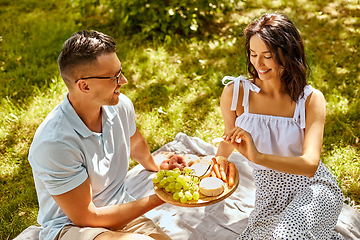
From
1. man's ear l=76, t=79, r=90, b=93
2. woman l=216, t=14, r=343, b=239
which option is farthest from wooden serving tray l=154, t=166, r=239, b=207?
man's ear l=76, t=79, r=90, b=93

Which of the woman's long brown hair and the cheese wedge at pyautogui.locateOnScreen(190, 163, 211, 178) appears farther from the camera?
the cheese wedge at pyautogui.locateOnScreen(190, 163, 211, 178)

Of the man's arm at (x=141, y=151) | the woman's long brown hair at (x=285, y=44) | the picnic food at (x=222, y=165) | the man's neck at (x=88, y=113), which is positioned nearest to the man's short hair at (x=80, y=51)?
the man's neck at (x=88, y=113)

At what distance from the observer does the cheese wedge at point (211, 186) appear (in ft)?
8.01

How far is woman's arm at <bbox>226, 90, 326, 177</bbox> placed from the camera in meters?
2.41

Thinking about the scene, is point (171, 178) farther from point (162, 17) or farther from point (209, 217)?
point (162, 17)

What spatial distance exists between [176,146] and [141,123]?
0.72 metres

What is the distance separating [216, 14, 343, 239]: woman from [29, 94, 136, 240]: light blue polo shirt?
884 mm

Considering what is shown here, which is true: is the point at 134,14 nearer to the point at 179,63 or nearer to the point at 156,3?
the point at 156,3

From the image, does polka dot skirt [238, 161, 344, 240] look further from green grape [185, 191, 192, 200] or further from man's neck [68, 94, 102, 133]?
man's neck [68, 94, 102, 133]

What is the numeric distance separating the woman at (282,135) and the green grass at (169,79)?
22.5 inches

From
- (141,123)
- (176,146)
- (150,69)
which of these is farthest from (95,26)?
(176,146)

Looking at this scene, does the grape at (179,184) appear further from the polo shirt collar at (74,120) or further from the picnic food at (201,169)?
the polo shirt collar at (74,120)

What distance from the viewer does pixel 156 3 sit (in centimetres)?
595

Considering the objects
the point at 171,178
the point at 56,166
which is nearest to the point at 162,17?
the point at 171,178
